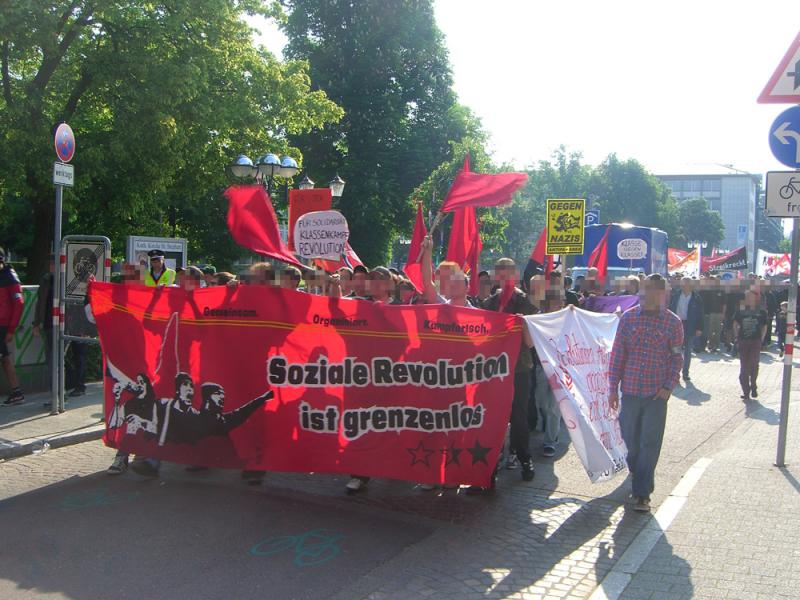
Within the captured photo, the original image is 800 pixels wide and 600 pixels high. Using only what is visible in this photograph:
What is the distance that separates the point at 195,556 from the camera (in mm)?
5035

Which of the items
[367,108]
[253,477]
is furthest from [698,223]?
[253,477]

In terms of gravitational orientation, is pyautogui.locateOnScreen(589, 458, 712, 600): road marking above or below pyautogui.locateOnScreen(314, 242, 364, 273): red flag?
below

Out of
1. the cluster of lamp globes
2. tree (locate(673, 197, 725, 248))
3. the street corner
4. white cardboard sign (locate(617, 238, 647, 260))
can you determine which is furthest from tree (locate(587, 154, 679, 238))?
the street corner

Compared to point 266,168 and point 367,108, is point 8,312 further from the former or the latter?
point 367,108

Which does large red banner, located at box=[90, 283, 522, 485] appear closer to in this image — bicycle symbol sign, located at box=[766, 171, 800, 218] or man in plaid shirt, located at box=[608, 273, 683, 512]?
man in plaid shirt, located at box=[608, 273, 683, 512]

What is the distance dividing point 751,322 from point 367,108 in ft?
81.4

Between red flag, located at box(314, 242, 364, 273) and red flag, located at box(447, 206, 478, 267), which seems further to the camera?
red flag, located at box(314, 242, 364, 273)

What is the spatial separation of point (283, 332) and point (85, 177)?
1119 cm

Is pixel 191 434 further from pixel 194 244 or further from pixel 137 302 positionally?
pixel 194 244

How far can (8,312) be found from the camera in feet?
31.6

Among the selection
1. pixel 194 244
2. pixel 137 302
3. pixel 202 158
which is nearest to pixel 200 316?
pixel 137 302

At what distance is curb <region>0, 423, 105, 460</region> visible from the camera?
7707 mm

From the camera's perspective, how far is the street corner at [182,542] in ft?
15.0

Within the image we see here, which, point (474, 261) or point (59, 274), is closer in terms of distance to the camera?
point (474, 261)
